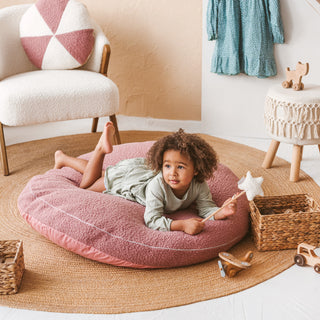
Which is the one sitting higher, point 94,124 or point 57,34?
point 57,34

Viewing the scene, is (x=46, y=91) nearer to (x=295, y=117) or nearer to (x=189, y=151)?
(x=189, y=151)

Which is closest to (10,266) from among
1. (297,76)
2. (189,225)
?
(189,225)

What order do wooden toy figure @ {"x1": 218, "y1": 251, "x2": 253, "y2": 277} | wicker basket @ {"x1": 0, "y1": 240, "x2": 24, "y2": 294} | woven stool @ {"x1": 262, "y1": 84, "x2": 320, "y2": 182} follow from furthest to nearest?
woven stool @ {"x1": 262, "y1": 84, "x2": 320, "y2": 182}
wooden toy figure @ {"x1": 218, "y1": 251, "x2": 253, "y2": 277}
wicker basket @ {"x1": 0, "y1": 240, "x2": 24, "y2": 294}

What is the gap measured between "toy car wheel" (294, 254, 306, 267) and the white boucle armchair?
4.24ft

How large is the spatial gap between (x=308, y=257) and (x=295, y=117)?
82 cm

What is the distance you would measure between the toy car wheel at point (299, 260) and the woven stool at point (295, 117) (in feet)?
2.49

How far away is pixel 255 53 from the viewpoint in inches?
112

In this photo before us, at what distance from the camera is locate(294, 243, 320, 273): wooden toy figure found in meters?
1.78

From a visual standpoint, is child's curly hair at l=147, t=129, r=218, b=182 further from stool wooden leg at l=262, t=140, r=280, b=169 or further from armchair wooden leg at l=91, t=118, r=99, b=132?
armchair wooden leg at l=91, t=118, r=99, b=132

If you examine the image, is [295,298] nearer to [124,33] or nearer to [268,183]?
[268,183]

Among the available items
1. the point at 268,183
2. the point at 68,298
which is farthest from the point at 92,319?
the point at 268,183

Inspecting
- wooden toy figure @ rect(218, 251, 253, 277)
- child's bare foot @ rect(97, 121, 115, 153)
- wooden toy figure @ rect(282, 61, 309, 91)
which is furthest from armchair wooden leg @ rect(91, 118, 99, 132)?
wooden toy figure @ rect(218, 251, 253, 277)

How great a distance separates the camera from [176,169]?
6.01 feet

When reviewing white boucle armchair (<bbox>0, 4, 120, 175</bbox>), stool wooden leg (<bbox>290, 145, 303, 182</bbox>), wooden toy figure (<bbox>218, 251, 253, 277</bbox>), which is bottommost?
wooden toy figure (<bbox>218, 251, 253, 277</bbox>)
